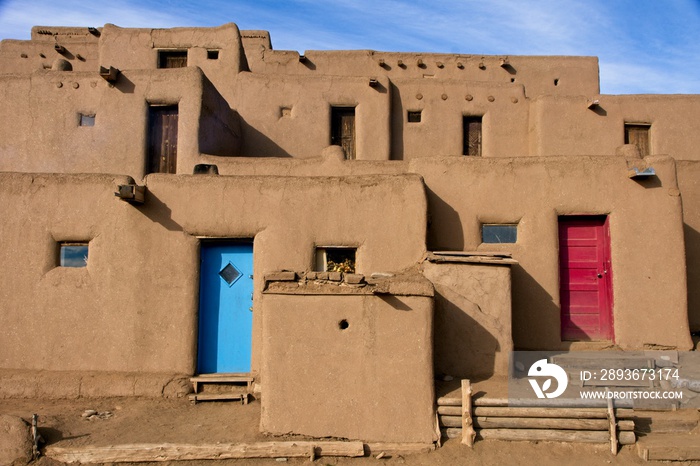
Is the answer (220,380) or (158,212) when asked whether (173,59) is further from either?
(220,380)

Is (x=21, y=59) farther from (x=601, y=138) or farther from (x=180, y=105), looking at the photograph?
(x=601, y=138)

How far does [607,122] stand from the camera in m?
12.2

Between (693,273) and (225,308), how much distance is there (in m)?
8.29

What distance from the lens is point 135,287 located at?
25.6ft

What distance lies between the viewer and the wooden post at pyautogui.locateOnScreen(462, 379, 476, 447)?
5977 millimetres

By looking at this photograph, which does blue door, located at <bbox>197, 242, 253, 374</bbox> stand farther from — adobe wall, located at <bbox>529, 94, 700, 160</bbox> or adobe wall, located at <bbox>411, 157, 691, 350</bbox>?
adobe wall, located at <bbox>529, 94, 700, 160</bbox>

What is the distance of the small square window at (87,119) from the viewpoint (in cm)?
1051

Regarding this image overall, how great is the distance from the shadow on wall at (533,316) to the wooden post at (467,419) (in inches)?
91.0

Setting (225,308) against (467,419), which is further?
(225,308)

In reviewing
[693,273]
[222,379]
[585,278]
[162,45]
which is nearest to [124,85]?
[162,45]

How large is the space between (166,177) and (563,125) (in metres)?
8.67

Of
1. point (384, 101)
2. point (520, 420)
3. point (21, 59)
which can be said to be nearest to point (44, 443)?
point (520, 420)

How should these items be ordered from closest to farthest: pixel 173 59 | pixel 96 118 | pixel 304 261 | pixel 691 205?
pixel 304 261 → pixel 691 205 → pixel 96 118 → pixel 173 59

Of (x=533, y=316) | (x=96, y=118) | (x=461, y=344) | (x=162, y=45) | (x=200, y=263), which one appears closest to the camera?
(x=461, y=344)
